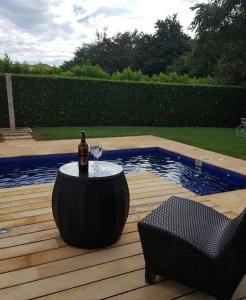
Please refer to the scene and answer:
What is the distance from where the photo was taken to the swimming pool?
5.69 metres

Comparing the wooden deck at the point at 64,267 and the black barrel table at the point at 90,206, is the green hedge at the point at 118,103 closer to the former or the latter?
the wooden deck at the point at 64,267

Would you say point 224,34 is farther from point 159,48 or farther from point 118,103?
point 159,48

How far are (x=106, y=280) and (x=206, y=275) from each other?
2.51ft

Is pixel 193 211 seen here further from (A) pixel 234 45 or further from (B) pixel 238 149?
(A) pixel 234 45

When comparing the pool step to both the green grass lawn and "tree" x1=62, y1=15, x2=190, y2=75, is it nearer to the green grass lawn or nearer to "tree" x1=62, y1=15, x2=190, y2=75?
the green grass lawn

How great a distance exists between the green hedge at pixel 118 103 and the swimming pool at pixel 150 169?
4321 mm

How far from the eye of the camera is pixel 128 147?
7812 millimetres

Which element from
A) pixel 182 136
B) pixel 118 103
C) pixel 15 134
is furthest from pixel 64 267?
pixel 118 103

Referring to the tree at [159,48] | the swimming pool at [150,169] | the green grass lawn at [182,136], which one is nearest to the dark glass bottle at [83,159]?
the swimming pool at [150,169]

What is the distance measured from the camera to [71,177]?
271 centimetres

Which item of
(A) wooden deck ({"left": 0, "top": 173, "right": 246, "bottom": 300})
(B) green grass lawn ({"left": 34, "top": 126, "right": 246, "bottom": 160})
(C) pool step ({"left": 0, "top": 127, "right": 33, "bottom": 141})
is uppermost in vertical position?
(A) wooden deck ({"left": 0, "top": 173, "right": 246, "bottom": 300})

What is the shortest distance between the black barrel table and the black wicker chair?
473 millimetres

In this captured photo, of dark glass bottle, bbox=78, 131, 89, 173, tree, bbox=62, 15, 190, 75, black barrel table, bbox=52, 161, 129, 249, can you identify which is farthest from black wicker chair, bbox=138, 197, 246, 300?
tree, bbox=62, 15, 190, 75

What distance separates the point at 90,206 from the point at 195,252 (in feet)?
3.26
